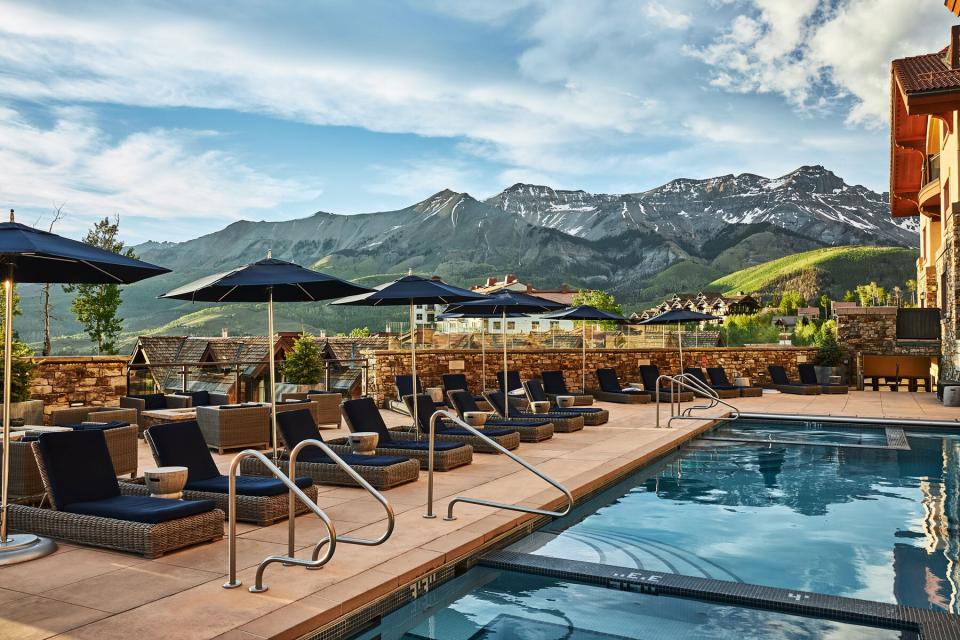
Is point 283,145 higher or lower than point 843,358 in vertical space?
higher

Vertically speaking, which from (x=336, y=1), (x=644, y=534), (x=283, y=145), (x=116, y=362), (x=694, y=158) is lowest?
(x=644, y=534)

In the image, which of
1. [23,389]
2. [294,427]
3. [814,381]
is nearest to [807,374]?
[814,381]

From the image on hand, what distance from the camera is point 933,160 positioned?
22.4 meters

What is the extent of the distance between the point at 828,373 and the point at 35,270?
2000cm

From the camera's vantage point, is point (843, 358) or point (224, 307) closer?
point (843, 358)

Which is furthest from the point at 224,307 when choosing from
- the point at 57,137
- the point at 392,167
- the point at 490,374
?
the point at 490,374

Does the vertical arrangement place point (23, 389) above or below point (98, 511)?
above

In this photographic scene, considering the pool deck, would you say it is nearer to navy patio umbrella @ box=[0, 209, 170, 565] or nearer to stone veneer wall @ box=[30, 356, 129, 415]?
navy patio umbrella @ box=[0, 209, 170, 565]

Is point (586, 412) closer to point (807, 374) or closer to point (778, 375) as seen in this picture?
point (778, 375)

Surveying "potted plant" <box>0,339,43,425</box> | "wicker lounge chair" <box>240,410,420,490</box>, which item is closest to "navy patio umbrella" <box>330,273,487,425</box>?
"wicker lounge chair" <box>240,410,420,490</box>

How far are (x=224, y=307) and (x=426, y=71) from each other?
88346mm

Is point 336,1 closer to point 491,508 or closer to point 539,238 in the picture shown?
point 491,508

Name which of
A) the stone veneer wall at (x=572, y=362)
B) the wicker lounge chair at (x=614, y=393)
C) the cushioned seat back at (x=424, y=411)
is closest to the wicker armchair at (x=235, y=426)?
the cushioned seat back at (x=424, y=411)

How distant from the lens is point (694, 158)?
13138cm
